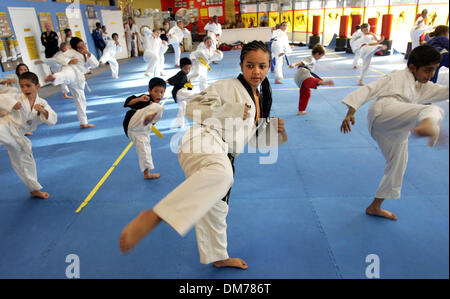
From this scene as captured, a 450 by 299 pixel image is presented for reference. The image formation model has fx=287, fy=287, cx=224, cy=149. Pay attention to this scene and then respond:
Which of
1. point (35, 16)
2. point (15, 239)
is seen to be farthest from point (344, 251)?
point (35, 16)

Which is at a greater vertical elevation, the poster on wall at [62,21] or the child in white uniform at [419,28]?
the poster on wall at [62,21]

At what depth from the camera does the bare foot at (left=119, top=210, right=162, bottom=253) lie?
1181mm

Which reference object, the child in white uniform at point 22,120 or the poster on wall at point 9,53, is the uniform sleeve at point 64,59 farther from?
the poster on wall at point 9,53

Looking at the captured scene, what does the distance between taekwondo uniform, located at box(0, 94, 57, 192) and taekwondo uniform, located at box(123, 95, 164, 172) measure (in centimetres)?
80

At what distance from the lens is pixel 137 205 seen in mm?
3152

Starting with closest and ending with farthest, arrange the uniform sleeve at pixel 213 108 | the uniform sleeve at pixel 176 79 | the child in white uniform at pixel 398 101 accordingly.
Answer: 1. the child in white uniform at pixel 398 101
2. the uniform sleeve at pixel 213 108
3. the uniform sleeve at pixel 176 79

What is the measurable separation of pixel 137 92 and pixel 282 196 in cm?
657

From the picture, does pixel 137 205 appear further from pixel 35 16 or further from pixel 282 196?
pixel 35 16

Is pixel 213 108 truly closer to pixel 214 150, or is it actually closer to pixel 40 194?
pixel 214 150

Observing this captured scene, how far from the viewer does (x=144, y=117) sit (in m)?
2.94

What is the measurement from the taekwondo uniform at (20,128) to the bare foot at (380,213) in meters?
3.40

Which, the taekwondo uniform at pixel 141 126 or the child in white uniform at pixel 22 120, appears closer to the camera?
the child in white uniform at pixel 22 120

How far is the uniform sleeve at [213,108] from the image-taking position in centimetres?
169

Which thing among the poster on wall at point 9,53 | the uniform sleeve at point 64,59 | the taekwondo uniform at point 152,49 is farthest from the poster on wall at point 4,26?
the uniform sleeve at point 64,59
